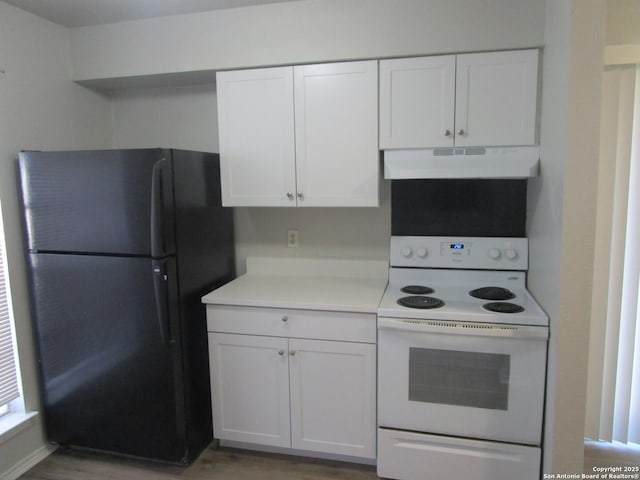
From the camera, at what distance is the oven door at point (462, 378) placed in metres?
1.80

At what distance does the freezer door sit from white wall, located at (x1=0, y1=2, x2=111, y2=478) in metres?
0.08

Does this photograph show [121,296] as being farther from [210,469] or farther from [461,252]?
[461,252]

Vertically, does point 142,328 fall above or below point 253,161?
below

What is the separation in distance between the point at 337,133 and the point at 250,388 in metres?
1.38

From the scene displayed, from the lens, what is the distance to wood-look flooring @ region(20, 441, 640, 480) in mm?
2121

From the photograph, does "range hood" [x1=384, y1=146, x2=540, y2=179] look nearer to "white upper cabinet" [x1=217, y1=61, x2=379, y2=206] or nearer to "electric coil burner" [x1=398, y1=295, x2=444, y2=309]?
"white upper cabinet" [x1=217, y1=61, x2=379, y2=206]

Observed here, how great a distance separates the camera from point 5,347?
2.13m

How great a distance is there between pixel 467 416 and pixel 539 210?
1001 millimetres

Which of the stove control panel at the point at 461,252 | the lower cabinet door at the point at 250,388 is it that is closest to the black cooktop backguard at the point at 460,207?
the stove control panel at the point at 461,252

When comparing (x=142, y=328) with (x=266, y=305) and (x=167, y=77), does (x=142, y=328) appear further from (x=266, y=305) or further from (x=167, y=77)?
(x=167, y=77)

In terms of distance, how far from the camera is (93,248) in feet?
6.74

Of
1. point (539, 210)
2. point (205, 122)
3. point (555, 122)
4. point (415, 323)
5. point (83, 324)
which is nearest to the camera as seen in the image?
point (555, 122)

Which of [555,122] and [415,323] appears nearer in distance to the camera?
[555,122]

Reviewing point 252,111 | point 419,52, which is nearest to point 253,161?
point 252,111
